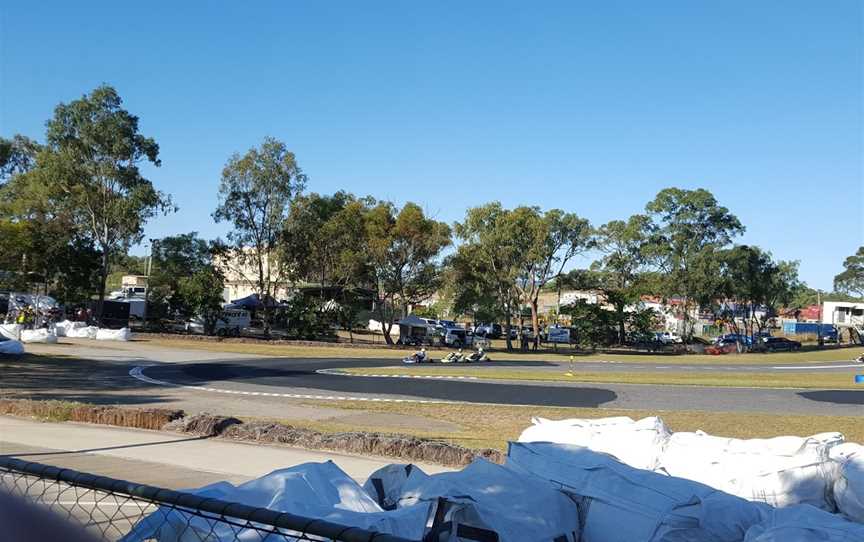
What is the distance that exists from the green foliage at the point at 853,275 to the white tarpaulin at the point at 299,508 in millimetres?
122379

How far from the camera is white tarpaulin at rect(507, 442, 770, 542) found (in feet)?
16.8

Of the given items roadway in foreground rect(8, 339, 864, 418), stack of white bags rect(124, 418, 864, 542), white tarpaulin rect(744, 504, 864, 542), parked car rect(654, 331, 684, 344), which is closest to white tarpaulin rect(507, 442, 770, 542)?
stack of white bags rect(124, 418, 864, 542)

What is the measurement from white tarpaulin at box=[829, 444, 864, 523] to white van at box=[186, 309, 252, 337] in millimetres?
52137

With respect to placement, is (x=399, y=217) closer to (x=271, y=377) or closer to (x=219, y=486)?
(x=271, y=377)

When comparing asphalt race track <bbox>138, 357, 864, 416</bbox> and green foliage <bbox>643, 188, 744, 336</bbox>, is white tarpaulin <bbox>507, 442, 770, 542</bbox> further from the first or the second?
green foliage <bbox>643, 188, 744, 336</bbox>

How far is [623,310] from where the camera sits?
213 ft

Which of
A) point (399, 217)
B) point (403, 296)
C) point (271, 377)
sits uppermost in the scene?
point (399, 217)

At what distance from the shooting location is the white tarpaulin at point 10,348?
2935 cm

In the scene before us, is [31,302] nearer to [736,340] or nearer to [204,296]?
[204,296]

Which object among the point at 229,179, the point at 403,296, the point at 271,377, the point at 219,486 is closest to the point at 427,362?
the point at 271,377

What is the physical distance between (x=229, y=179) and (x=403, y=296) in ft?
50.3

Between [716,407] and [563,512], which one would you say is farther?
[716,407]

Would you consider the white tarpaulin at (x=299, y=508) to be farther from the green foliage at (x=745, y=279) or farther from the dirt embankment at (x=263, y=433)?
the green foliage at (x=745, y=279)

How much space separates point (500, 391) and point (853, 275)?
11162 cm
